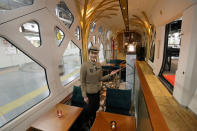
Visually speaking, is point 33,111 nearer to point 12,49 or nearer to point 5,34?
point 12,49

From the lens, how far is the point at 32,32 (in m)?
2.34

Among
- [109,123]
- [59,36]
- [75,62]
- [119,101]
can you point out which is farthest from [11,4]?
[75,62]

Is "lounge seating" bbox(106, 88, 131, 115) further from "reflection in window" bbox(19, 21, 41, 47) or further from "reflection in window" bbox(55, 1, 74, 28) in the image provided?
"reflection in window" bbox(55, 1, 74, 28)

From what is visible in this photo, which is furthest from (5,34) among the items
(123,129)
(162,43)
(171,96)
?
(162,43)

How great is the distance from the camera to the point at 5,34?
1.73m

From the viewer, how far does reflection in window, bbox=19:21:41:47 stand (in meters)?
2.10

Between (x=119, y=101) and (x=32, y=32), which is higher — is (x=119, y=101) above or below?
below

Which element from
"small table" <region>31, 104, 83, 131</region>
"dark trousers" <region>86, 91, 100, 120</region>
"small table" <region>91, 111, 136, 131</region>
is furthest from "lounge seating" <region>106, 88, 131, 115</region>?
"small table" <region>31, 104, 83, 131</region>

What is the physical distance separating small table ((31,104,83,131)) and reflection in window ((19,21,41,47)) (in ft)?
5.57

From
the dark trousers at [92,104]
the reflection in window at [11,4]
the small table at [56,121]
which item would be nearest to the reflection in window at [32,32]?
the reflection in window at [11,4]

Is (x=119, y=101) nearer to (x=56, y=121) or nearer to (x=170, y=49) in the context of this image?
(x=56, y=121)

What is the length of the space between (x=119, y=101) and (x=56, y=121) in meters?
1.57

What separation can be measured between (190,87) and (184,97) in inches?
10.6

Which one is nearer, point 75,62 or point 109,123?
point 109,123
